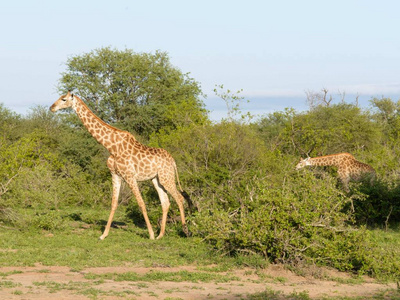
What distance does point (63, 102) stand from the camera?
11969 millimetres

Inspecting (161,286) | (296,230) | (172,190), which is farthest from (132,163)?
(161,286)

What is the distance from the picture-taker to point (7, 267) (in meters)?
8.58

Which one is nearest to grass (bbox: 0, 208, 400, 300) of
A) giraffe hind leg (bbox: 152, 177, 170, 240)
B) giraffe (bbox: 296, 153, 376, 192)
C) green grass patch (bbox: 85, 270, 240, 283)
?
green grass patch (bbox: 85, 270, 240, 283)

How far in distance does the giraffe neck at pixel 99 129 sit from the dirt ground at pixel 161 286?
384cm

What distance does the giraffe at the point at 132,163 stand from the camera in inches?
461

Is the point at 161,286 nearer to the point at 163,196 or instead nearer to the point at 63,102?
the point at 163,196

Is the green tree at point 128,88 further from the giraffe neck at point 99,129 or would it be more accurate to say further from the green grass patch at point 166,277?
the green grass patch at point 166,277

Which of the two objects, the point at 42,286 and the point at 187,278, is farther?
the point at 187,278

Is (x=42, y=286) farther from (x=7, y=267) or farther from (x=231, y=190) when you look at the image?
(x=231, y=190)

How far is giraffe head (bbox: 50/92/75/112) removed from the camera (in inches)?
466

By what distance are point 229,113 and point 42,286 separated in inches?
395

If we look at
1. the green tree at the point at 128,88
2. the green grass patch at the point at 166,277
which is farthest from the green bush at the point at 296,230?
the green tree at the point at 128,88

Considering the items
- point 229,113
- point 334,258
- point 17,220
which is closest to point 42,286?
point 334,258

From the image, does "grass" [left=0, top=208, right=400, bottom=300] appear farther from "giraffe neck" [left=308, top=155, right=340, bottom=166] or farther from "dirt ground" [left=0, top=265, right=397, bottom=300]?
"giraffe neck" [left=308, top=155, right=340, bottom=166]
